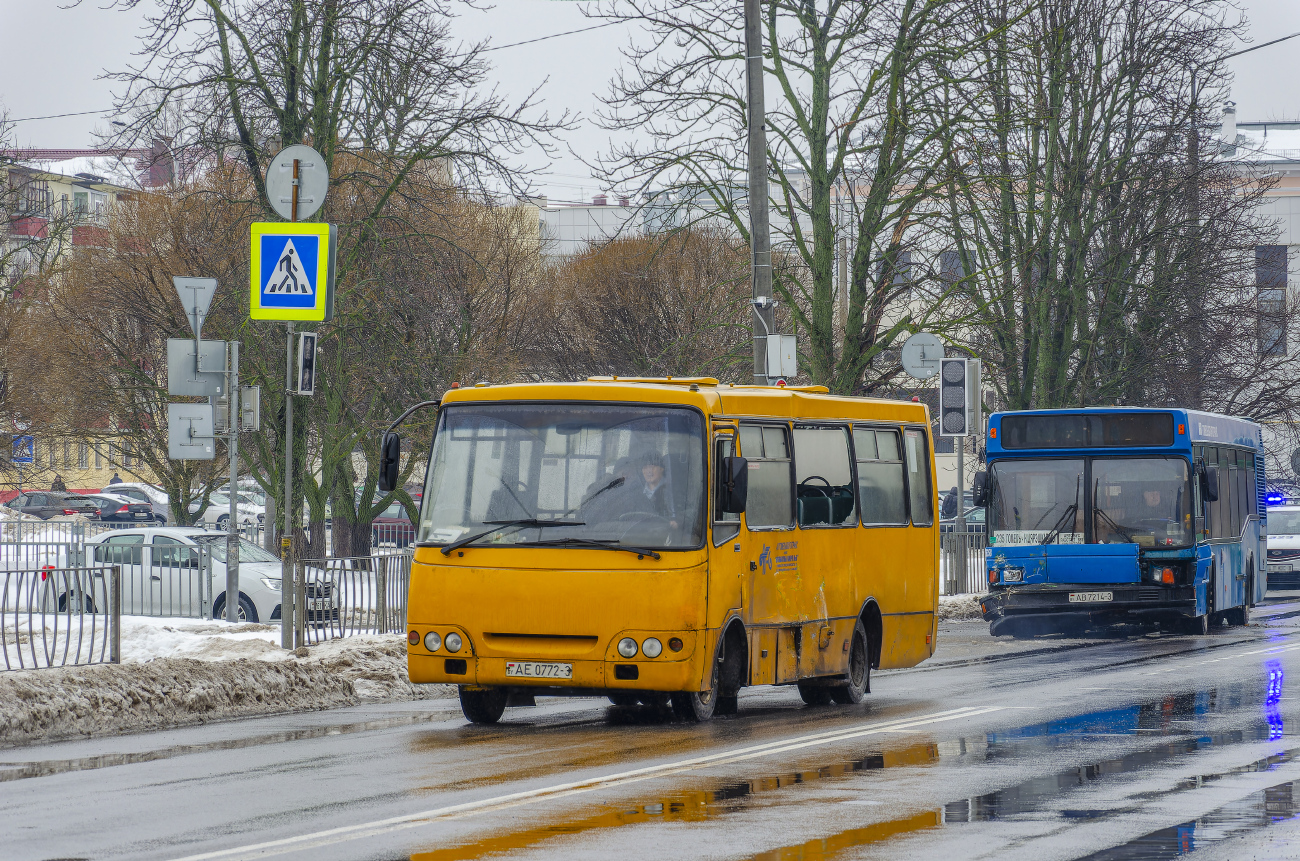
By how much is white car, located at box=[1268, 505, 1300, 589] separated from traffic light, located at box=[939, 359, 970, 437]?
1410 centimetres

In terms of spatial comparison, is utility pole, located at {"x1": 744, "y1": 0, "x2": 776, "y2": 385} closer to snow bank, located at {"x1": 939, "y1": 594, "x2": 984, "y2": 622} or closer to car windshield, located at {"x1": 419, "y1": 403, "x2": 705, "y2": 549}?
snow bank, located at {"x1": 939, "y1": 594, "x2": 984, "y2": 622}

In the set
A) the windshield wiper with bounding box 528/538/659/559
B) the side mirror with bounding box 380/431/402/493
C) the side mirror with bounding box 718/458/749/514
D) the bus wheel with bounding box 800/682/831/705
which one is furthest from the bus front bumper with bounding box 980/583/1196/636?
the side mirror with bounding box 380/431/402/493

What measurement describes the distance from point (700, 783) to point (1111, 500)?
13.9 metres

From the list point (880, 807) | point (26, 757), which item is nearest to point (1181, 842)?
point (880, 807)

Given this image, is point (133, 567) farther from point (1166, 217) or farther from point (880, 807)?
point (1166, 217)

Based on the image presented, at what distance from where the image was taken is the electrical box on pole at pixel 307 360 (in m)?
17.0

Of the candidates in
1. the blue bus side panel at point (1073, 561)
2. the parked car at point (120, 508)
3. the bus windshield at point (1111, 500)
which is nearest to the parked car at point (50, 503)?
the parked car at point (120, 508)

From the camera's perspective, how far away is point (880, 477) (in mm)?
15992

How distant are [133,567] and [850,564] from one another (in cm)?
1090

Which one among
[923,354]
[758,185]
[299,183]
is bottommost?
[923,354]

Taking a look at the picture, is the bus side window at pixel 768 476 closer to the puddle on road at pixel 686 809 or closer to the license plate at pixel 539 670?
the license plate at pixel 539 670

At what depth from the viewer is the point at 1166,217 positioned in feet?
114

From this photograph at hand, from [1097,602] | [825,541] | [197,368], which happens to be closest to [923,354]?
[1097,602]

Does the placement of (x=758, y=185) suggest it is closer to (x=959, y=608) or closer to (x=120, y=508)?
(x=959, y=608)
